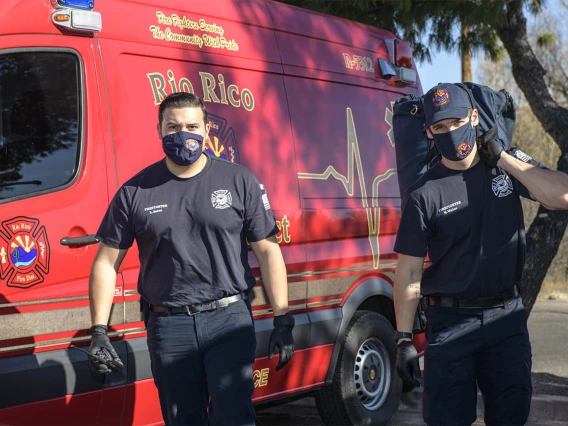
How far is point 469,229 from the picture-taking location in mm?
4066

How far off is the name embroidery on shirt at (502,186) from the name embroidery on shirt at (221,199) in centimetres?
114

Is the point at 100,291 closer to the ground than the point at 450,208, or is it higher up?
closer to the ground

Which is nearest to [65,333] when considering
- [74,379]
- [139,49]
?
[74,379]

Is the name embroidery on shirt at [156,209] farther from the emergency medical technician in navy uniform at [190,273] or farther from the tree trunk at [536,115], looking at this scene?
the tree trunk at [536,115]

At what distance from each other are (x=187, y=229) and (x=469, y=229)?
3.97 ft

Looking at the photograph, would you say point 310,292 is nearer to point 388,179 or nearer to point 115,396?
point 388,179

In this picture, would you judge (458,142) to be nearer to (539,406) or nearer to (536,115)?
(539,406)

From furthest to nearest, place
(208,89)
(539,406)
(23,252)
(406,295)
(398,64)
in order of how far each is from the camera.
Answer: (398,64) → (539,406) → (208,89) → (23,252) → (406,295)

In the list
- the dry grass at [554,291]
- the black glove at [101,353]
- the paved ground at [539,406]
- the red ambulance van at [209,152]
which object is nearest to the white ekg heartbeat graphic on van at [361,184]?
the red ambulance van at [209,152]

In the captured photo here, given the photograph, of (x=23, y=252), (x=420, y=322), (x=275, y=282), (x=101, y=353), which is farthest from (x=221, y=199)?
(x=420, y=322)

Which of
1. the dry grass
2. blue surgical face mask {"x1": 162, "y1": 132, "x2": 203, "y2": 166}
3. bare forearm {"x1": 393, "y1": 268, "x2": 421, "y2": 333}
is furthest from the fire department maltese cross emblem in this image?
the dry grass

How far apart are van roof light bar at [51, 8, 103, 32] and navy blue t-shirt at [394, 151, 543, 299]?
5.91 feet

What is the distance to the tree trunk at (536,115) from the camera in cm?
827

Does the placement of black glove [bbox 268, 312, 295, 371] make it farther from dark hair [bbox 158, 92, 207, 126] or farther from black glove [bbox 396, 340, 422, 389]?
dark hair [bbox 158, 92, 207, 126]
